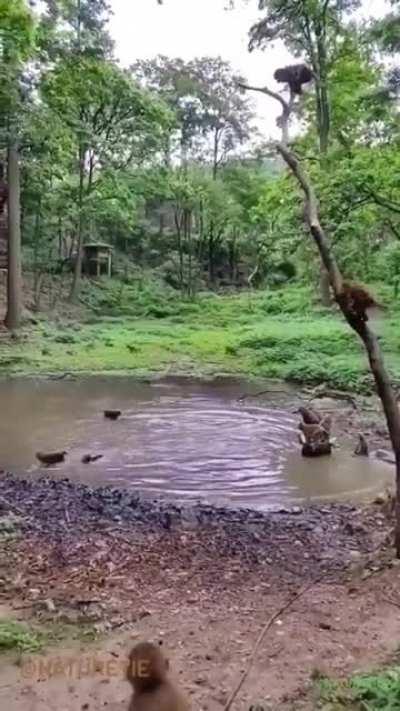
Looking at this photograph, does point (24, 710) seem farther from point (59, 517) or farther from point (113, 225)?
point (113, 225)

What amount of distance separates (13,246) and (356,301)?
13623 millimetres

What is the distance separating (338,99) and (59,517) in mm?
17115

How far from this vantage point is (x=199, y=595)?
3.91 meters

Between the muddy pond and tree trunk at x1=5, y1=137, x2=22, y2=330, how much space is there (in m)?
5.04

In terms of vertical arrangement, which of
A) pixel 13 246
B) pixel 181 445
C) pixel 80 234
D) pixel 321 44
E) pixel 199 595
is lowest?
pixel 181 445

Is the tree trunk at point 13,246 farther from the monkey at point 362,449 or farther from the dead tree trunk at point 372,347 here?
the dead tree trunk at point 372,347

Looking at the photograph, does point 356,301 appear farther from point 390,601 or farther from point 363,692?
point 363,692

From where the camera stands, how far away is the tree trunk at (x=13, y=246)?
16219 millimetres

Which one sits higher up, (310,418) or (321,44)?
(321,44)

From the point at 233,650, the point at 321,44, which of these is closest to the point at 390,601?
the point at 233,650

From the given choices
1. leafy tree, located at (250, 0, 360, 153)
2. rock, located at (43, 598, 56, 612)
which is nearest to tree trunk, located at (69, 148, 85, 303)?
leafy tree, located at (250, 0, 360, 153)

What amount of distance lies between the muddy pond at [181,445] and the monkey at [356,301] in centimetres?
245

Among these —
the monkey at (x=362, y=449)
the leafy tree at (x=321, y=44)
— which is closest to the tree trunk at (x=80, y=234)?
the leafy tree at (x=321, y=44)

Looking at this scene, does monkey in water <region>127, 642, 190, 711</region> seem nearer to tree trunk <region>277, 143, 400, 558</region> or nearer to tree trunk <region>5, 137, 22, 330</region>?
tree trunk <region>277, 143, 400, 558</region>
